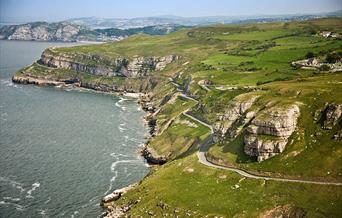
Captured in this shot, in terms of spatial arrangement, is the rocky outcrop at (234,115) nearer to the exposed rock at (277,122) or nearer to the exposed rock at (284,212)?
the exposed rock at (277,122)

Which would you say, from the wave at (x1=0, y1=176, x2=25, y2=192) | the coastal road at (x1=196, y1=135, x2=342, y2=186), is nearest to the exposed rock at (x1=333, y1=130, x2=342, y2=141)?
the coastal road at (x1=196, y1=135, x2=342, y2=186)

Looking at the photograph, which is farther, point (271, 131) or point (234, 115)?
point (234, 115)

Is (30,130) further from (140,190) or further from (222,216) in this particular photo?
(222,216)

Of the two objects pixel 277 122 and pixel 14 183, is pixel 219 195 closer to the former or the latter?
pixel 277 122

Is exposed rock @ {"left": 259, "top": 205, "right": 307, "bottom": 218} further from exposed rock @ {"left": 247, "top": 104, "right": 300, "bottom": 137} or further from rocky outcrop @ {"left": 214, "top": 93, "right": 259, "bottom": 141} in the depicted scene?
rocky outcrop @ {"left": 214, "top": 93, "right": 259, "bottom": 141}

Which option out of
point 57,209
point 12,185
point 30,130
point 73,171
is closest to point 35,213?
point 57,209

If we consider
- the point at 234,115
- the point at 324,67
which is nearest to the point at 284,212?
the point at 234,115
